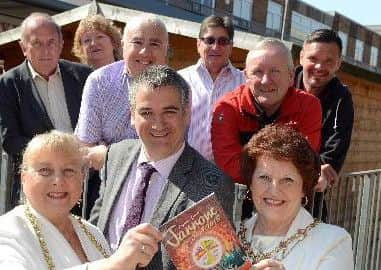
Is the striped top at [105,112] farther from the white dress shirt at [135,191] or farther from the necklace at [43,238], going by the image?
the necklace at [43,238]

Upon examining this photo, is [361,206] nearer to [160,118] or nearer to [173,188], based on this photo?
[173,188]

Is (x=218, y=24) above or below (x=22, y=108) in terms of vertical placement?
above

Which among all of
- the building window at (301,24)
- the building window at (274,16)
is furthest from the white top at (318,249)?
the building window at (274,16)

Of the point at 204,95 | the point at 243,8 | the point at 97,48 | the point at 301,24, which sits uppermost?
the point at 243,8

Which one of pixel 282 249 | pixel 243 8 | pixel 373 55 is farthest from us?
pixel 373 55

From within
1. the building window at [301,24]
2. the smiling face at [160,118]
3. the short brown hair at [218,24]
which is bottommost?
the smiling face at [160,118]

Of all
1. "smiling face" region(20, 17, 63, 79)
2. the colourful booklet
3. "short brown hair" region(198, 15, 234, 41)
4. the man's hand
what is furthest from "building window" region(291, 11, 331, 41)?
the colourful booklet

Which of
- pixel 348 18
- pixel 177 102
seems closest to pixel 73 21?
pixel 177 102

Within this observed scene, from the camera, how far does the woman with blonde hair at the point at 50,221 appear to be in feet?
6.91

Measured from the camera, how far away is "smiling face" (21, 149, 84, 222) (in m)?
2.28

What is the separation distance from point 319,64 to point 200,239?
2173mm

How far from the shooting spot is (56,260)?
85.8 inches

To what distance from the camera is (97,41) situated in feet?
15.9

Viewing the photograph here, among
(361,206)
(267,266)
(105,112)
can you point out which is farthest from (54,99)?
(361,206)
